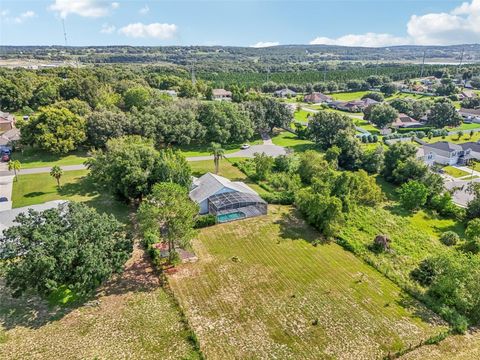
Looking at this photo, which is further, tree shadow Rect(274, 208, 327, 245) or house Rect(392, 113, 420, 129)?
house Rect(392, 113, 420, 129)

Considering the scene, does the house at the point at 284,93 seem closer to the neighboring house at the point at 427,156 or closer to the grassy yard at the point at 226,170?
the neighboring house at the point at 427,156

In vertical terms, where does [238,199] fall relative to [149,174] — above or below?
below

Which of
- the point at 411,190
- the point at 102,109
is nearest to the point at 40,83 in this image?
the point at 102,109

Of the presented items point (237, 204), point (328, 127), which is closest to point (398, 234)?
point (237, 204)

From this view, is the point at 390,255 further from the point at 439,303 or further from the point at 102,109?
the point at 102,109

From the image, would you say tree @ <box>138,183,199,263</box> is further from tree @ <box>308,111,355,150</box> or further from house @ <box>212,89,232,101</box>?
house @ <box>212,89,232,101</box>

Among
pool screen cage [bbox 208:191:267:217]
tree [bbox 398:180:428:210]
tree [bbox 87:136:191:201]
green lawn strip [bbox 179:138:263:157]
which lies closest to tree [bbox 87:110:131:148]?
green lawn strip [bbox 179:138:263:157]
